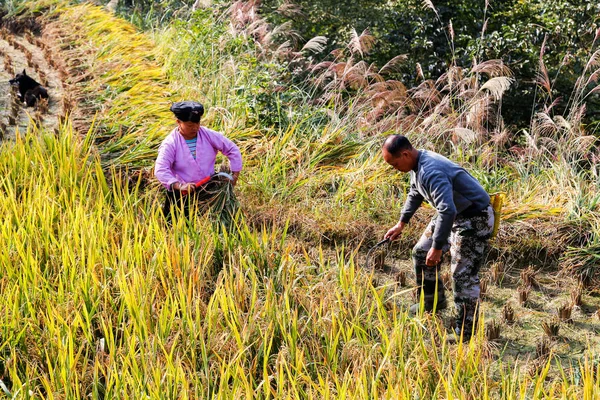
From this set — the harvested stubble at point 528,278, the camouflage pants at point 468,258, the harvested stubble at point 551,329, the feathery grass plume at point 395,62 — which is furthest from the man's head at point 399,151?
the feathery grass plume at point 395,62

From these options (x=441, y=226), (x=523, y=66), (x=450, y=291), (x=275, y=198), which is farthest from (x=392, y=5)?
(x=441, y=226)

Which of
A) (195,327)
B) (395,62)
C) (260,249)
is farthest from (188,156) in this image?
(395,62)

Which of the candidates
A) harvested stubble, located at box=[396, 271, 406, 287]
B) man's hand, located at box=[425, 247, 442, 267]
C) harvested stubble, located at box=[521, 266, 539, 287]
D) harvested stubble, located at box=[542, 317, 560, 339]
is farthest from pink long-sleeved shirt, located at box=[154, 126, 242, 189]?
harvested stubble, located at box=[542, 317, 560, 339]

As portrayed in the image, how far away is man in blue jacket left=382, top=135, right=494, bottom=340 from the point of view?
4.30 meters

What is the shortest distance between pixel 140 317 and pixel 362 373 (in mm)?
1192

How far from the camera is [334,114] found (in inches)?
285

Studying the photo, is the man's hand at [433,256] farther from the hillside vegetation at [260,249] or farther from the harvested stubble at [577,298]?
the harvested stubble at [577,298]

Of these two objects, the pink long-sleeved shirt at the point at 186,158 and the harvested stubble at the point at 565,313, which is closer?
the harvested stubble at the point at 565,313

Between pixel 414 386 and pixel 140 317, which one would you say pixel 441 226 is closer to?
pixel 414 386

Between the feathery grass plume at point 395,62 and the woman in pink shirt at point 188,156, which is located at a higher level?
the feathery grass plume at point 395,62

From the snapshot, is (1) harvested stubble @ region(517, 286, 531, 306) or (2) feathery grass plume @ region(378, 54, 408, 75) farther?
(2) feathery grass plume @ region(378, 54, 408, 75)

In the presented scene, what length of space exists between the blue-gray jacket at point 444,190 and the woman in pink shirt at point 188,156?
1.49m

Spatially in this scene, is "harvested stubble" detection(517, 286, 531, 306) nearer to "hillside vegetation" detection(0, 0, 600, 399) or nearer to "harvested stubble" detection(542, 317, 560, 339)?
"hillside vegetation" detection(0, 0, 600, 399)

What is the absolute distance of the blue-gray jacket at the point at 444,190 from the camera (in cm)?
425
